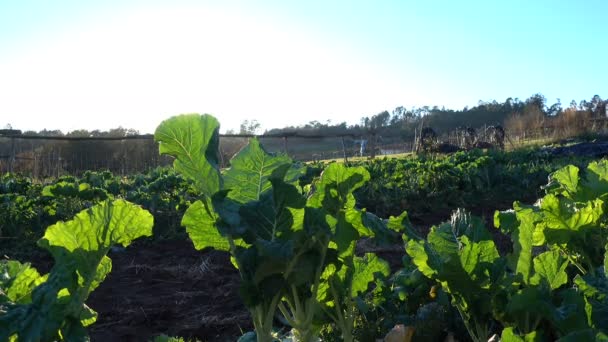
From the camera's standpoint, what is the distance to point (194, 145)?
121cm

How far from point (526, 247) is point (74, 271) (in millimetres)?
1102

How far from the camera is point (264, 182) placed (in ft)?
4.19

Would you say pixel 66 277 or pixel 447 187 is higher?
pixel 66 277

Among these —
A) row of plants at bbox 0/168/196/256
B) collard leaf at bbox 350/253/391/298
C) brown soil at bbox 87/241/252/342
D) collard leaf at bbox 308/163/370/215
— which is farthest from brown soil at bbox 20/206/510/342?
collard leaf at bbox 308/163/370/215

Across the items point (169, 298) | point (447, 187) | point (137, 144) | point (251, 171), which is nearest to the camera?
point (251, 171)

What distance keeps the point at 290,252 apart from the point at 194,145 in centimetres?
30

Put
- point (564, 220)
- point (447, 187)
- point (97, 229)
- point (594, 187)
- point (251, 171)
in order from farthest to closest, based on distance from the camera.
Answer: point (447, 187), point (594, 187), point (564, 220), point (251, 171), point (97, 229)

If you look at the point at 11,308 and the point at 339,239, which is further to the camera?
the point at 339,239

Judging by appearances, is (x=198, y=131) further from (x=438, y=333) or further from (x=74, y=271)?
(x=438, y=333)

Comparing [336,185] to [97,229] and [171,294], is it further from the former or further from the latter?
[171,294]

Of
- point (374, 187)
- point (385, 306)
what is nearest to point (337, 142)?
point (374, 187)

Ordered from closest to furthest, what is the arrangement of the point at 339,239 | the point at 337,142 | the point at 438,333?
1. the point at 339,239
2. the point at 438,333
3. the point at 337,142

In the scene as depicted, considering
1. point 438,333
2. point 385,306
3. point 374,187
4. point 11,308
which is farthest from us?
point 374,187

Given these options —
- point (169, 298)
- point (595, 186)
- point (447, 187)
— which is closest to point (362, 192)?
point (447, 187)
